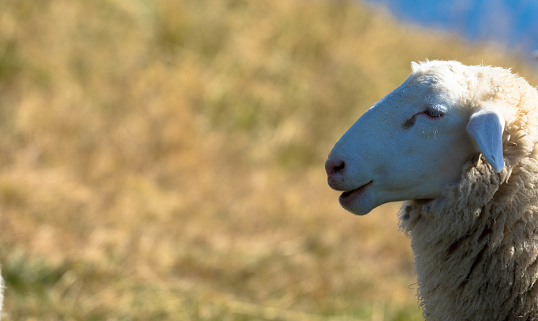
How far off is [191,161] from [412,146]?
435 cm

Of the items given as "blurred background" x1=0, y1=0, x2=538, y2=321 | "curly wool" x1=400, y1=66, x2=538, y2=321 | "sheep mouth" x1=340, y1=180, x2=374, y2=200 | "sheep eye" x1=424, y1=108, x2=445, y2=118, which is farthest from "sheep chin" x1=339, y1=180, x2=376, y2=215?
"blurred background" x1=0, y1=0, x2=538, y2=321

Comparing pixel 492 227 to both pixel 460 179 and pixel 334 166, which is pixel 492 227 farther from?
pixel 334 166

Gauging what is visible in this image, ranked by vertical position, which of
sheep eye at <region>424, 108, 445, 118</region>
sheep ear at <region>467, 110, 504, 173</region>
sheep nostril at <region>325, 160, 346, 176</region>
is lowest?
sheep ear at <region>467, 110, 504, 173</region>

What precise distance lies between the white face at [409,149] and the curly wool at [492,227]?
6 centimetres

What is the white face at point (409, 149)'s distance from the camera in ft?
8.04

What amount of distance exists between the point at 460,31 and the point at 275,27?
331 cm

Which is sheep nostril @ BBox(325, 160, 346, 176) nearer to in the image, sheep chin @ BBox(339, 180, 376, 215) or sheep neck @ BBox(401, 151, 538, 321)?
sheep chin @ BBox(339, 180, 376, 215)

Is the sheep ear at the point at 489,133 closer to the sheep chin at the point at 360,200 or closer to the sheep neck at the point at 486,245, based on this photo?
the sheep neck at the point at 486,245

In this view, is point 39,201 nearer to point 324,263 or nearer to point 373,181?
point 324,263

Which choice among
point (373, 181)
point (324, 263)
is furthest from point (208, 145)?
point (373, 181)

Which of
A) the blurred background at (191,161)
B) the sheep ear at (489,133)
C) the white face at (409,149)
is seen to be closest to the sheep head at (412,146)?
the white face at (409,149)

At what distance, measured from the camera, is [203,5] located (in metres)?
8.61

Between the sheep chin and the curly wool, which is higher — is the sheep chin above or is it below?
above

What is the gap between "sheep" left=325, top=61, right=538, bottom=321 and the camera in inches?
95.0
